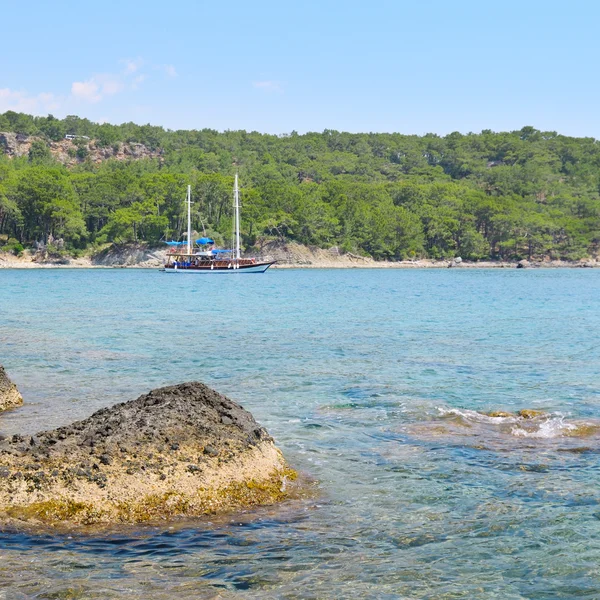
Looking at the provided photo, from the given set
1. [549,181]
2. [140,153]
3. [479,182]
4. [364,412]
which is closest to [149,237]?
[140,153]

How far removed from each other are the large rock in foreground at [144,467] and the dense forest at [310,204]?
115907 millimetres

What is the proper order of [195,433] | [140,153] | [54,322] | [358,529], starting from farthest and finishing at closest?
[140,153]
[54,322]
[195,433]
[358,529]

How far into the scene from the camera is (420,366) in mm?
18984

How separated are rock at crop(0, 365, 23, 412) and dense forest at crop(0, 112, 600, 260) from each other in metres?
111

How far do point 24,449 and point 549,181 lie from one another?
608ft

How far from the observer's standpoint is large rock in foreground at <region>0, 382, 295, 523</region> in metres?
7.28

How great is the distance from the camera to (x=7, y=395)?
1308 cm

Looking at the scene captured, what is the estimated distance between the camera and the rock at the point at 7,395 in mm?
12938

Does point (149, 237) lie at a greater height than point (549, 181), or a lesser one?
lesser

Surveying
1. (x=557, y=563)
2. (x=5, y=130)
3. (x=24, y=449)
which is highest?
(x=5, y=130)

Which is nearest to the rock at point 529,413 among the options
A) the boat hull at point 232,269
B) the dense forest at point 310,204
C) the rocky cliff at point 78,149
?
the boat hull at point 232,269

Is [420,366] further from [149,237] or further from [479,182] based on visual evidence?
[479,182]

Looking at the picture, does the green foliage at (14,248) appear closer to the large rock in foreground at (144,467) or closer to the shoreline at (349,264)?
the shoreline at (349,264)

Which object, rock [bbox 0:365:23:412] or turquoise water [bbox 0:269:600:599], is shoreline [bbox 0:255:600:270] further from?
rock [bbox 0:365:23:412]
